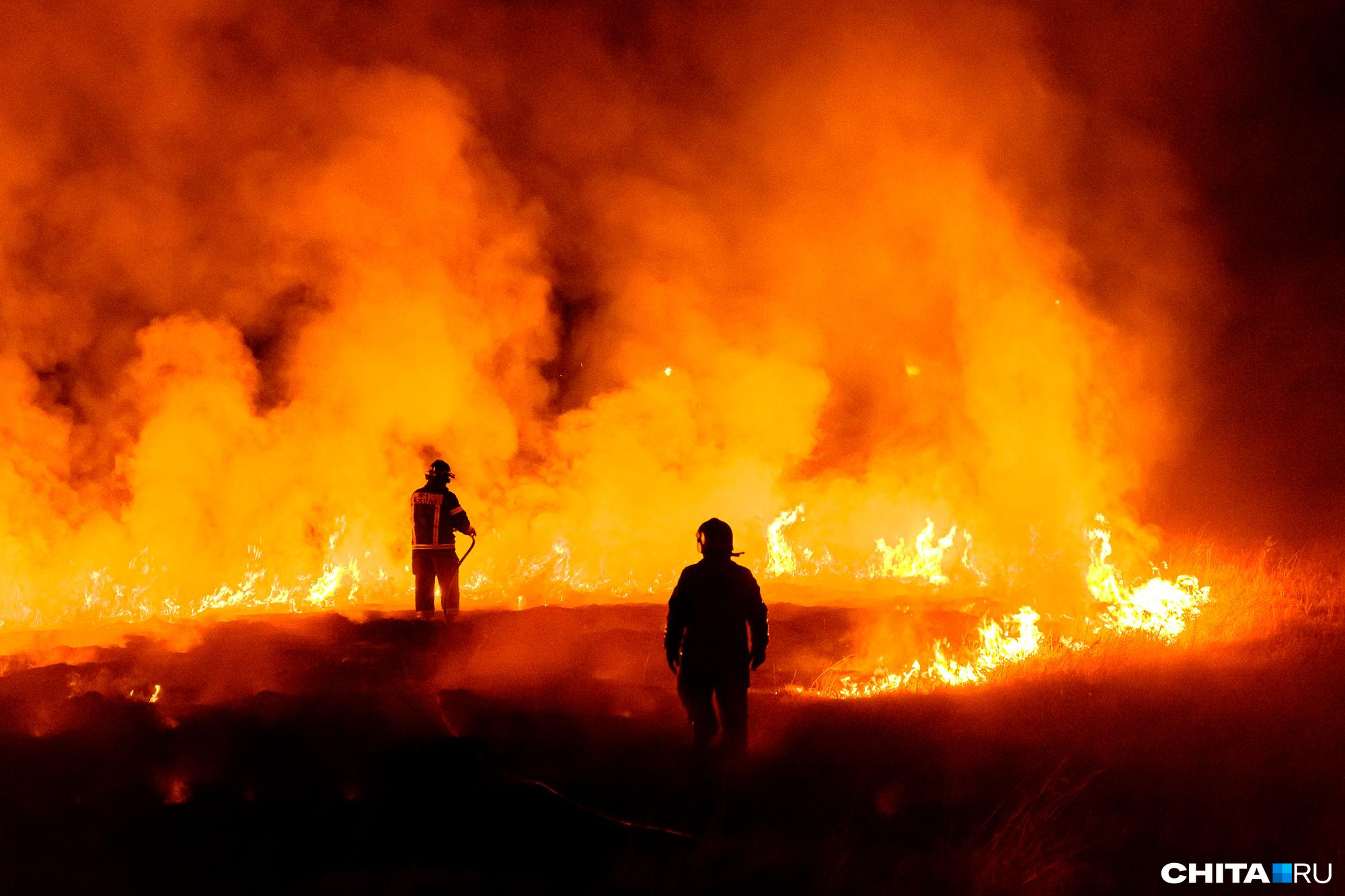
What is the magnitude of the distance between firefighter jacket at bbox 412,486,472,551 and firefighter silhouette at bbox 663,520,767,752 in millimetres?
4719

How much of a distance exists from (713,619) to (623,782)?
1.04 meters

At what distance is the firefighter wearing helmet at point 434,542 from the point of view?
391 inches

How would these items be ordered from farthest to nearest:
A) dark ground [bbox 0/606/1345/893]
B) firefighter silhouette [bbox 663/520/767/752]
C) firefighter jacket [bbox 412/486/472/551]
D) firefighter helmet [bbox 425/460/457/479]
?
firefighter helmet [bbox 425/460/457/479]
firefighter jacket [bbox 412/486/472/551]
firefighter silhouette [bbox 663/520/767/752]
dark ground [bbox 0/606/1345/893]

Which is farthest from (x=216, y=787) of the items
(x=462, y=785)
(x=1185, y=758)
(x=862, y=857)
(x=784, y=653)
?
(x=1185, y=758)

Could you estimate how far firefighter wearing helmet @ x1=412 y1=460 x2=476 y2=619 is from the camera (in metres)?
9.94

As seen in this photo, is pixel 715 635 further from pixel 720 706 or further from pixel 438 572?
pixel 438 572

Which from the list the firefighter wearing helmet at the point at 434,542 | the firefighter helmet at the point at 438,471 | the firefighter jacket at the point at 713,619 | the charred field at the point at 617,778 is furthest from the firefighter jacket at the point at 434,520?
the firefighter jacket at the point at 713,619

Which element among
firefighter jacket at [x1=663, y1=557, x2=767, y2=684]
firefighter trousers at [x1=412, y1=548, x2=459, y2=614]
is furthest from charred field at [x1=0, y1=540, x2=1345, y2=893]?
firefighter trousers at [x1=412, y1=548, x2=459, y2=614]

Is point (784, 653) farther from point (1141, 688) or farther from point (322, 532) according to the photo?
point (322, 532)

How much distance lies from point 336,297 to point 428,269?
1281 mm

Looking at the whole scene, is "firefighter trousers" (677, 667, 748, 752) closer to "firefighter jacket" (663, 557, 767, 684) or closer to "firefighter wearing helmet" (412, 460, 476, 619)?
"firefighter jacket" (663, 557, 767, 684)

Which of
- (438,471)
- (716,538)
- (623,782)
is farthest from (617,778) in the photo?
(438,471)

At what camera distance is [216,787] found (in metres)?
5.50

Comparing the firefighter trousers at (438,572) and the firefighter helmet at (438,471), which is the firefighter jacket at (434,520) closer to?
the firefighter trousers at (438,572)
